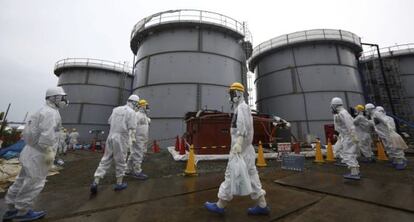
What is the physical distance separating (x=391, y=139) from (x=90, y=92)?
960 inches

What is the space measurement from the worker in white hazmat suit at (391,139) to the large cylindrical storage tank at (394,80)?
623 inches

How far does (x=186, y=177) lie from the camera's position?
4.98m

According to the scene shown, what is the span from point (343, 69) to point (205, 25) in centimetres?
1230

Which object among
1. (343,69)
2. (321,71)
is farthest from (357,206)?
(343,69)

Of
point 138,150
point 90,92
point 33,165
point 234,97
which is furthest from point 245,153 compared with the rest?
point 90,92

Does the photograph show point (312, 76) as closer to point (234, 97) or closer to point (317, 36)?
point (317, 36)

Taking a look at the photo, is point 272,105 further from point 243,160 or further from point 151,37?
point 243,160

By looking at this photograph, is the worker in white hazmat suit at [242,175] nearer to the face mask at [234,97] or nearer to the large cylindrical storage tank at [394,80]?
the face mask at [234,97]

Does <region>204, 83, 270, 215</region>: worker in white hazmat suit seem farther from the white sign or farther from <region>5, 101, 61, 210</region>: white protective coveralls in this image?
the white sign

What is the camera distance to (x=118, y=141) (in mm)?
3895

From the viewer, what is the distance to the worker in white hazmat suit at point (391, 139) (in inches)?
214

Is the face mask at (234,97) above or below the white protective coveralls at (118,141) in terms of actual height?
above

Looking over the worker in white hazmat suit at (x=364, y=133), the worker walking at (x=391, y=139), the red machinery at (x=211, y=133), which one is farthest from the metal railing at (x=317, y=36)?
the red machinery at (x=211, y=133)

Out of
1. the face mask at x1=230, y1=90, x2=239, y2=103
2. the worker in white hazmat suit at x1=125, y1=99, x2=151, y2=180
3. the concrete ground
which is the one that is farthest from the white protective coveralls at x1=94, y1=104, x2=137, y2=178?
the face mask at x1=230, y1=90, x2=239, y2=103
